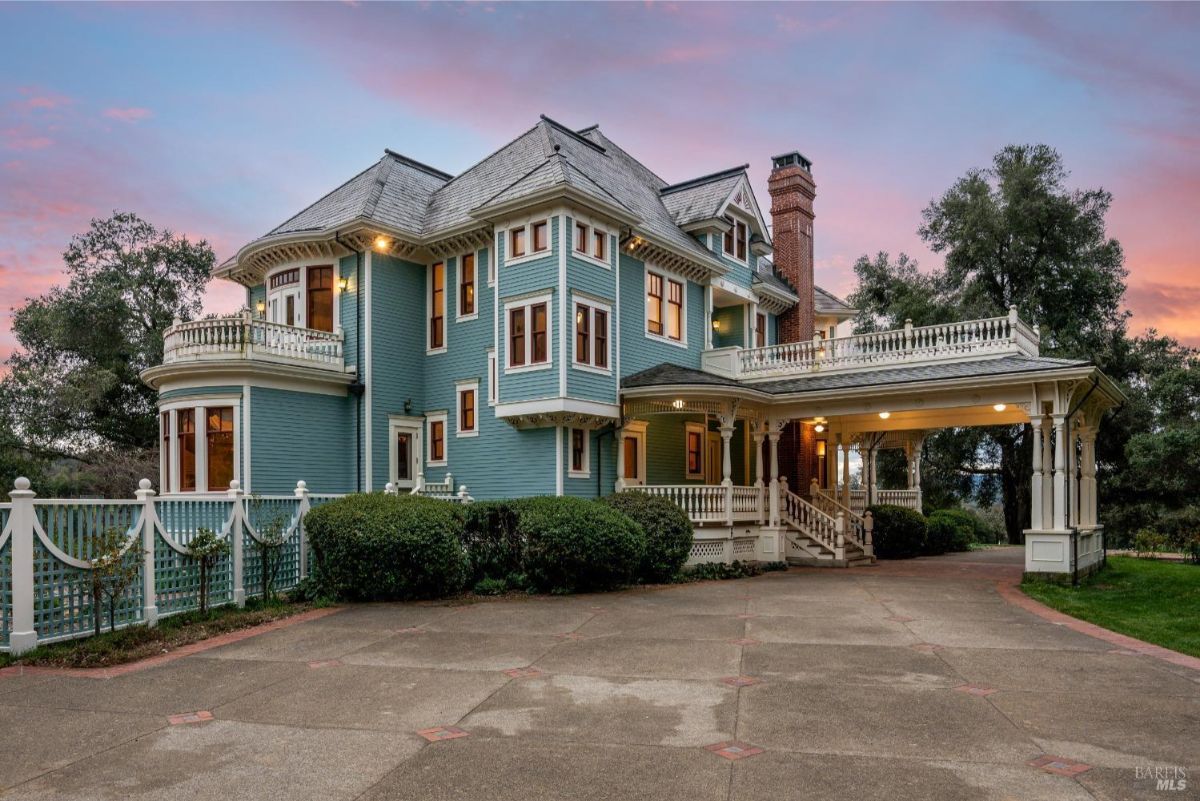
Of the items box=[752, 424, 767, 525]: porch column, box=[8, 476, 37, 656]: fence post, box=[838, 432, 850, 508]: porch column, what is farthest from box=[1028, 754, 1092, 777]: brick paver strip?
box=[838, 432, 850, 508]: porch column

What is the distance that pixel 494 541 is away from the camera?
1539 centimetres

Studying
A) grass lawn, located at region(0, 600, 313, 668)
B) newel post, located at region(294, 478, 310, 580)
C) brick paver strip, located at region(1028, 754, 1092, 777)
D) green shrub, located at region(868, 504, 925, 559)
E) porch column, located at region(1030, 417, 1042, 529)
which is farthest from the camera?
green shrub, located at region(868, 504, 925, 559)

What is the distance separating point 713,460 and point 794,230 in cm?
874

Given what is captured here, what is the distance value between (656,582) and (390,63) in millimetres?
13383

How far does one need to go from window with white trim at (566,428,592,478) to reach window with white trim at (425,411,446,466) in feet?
13.2

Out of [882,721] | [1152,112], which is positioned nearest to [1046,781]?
[882,721]

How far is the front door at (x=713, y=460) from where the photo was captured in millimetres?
24609

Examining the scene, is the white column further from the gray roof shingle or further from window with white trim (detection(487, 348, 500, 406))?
window with white trim (detection(487, 348, 500, 406))

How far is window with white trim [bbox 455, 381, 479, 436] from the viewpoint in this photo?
68.4ft

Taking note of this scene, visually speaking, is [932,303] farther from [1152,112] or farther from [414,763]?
[414,763]

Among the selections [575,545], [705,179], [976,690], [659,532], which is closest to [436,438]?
[659,532]

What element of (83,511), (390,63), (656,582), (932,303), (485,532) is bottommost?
(656,582)

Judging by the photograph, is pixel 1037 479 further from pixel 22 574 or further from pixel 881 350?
pixel 22 574

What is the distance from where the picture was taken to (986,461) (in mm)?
38781
